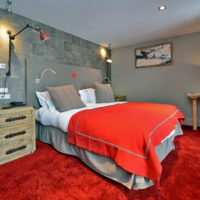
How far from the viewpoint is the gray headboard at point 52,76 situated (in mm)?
2564

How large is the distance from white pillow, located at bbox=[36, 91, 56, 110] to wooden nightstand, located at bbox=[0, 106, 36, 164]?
0.36 metres

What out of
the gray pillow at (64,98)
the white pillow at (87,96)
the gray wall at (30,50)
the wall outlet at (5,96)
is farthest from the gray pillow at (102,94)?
the wall outlet at (5,96)

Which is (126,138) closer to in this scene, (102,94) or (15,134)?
(15,134)

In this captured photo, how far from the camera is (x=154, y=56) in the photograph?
3928 mm

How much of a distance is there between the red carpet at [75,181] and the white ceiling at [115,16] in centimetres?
239

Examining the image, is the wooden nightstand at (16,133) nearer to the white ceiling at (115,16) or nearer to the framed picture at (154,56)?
the white ceiling at (115,16)

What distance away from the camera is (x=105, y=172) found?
4.83ft

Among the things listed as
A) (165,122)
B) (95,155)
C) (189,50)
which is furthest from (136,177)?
(189,50)

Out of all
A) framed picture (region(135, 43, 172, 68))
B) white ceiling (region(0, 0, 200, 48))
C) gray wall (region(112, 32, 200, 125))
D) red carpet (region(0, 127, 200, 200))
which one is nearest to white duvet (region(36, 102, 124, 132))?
red carpet (region(0, 127, 200, 200))

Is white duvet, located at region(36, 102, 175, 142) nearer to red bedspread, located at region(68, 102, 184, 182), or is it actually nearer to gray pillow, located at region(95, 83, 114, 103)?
red bedspread, located at region(68, 102, 184, 182)

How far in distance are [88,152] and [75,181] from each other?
1.09ft

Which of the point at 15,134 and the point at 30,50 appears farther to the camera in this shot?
the point at 30,50

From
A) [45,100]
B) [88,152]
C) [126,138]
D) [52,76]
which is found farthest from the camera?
[52,76]

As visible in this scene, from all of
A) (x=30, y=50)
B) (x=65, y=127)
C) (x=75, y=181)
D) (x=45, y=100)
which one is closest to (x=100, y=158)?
(x=75, y=181)
